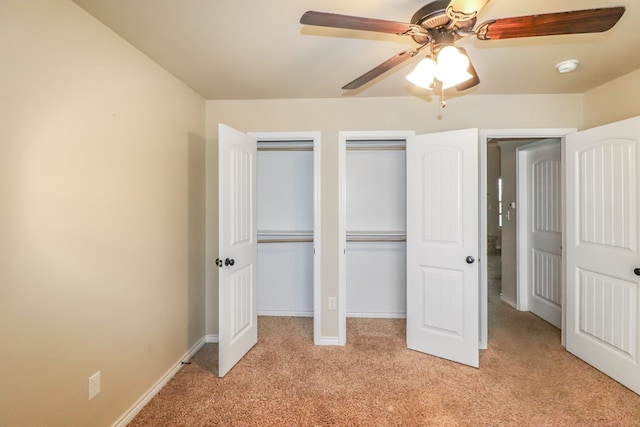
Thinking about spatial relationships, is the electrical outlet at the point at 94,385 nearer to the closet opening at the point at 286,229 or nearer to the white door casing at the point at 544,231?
the closet opening at the point at 286,229

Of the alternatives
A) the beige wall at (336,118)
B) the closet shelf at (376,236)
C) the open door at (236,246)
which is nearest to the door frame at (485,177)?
the beige wall at (336,118)

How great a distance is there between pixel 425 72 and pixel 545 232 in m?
3.02

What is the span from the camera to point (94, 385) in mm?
1685

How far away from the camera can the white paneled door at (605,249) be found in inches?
87.4

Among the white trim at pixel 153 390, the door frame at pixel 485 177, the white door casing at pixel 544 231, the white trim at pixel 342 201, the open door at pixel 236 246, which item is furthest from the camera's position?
the white door casing at pixel 544 231

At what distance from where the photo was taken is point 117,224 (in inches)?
72.4

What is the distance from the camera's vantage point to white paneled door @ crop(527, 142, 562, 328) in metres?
3.37

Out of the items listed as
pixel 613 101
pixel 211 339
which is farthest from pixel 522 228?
pixel 211 339

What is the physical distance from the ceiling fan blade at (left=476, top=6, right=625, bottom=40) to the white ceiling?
1.30 feet

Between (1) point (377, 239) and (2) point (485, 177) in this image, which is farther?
(1) point (377, 239)

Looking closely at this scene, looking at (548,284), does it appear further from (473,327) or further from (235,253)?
(235,253)

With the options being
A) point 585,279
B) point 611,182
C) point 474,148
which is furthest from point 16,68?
point 585,279

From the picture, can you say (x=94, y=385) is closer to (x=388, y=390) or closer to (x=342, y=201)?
(x=388, y=390)

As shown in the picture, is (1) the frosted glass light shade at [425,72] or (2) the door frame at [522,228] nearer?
(1) the frosted glass light shade at [425,72]
